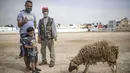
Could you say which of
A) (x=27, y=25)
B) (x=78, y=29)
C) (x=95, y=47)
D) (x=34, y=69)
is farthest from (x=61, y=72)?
(x=78, y=29)

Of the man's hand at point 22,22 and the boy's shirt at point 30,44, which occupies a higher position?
the man's hand at point 22,22

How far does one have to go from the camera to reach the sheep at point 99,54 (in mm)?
4676

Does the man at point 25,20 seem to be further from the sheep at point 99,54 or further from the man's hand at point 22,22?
the sheep at point 99,54

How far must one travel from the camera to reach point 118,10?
5.89 metres

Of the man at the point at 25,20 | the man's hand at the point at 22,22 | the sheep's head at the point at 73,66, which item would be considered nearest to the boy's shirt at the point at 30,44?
the man at the point at 25,20

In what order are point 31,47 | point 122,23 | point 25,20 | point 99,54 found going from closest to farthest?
1. point 99,54
2. point 31,47
3. point 25,20
4. point 122,23

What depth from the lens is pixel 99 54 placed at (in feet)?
15.4

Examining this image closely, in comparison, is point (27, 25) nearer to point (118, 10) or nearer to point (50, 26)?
point (50, 26)

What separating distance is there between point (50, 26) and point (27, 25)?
79 cm

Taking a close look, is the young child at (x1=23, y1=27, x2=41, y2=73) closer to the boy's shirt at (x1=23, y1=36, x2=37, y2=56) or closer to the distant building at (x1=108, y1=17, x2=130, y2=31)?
the boy's shirt at (x1=23, y1=36, x2=37, y2=56)

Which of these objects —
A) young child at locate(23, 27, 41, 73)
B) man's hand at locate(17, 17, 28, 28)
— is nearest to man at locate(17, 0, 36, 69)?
man's hand at locate(17, 17, 28, 28)

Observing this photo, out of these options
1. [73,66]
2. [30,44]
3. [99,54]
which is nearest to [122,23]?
[99,54]

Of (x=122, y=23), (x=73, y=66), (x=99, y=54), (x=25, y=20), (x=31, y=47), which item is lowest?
(x=73, y=66)

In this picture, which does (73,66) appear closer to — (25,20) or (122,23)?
(25,20)
